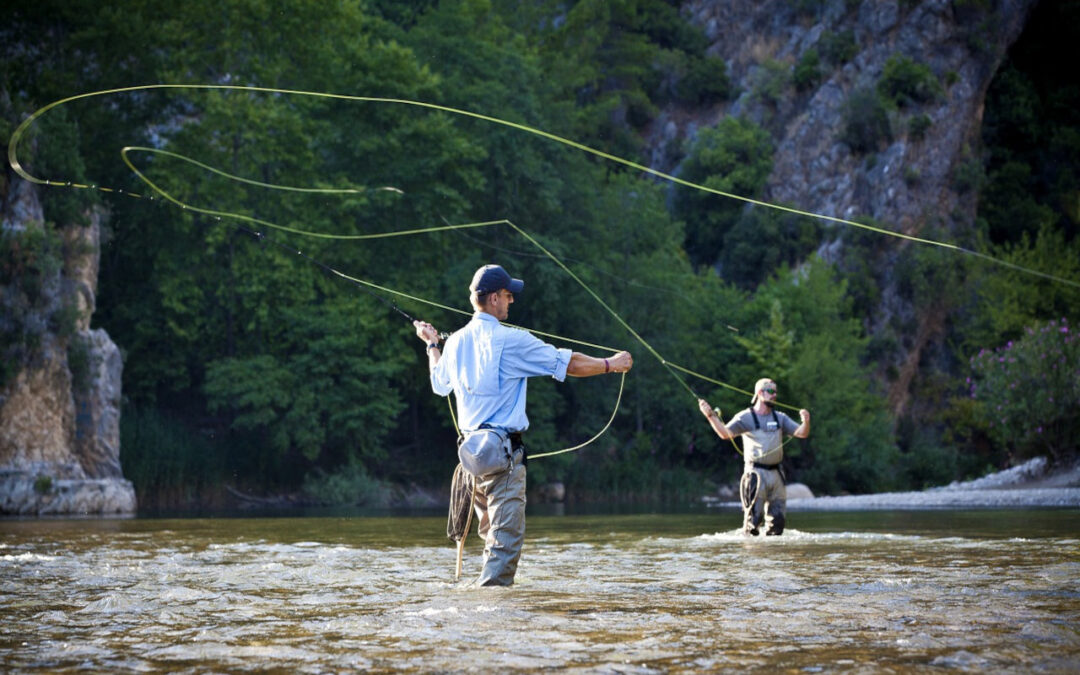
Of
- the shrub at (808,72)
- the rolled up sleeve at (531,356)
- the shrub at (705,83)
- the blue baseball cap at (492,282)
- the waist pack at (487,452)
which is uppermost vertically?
the shrub at (705,83)

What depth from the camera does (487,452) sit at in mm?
8164

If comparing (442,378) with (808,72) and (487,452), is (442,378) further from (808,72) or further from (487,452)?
(808,72)

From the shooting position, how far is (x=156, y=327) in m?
37.3

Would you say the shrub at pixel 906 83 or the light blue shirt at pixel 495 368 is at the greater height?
the shrub at pixel 906 83

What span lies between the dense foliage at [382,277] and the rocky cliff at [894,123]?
196 cm

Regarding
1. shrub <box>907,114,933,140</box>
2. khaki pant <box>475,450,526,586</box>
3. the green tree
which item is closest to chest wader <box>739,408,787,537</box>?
khaki pant <box>475,450,526,586</box>

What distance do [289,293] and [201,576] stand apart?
92.3 feet

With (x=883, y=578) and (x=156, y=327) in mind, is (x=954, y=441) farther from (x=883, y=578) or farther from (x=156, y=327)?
(x=883, y=578)

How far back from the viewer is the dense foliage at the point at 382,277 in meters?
35.9

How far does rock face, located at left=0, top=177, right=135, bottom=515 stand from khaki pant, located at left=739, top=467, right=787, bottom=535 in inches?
669

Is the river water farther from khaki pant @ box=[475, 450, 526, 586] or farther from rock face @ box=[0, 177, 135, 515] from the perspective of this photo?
rock face @ box=[0, 177, 135, 515]

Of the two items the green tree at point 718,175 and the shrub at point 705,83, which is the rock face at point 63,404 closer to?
the green tree at point 718,175

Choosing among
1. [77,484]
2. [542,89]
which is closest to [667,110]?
[542,89]

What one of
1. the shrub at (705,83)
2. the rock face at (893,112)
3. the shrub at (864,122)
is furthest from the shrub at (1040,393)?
the shrub at (705,83)
